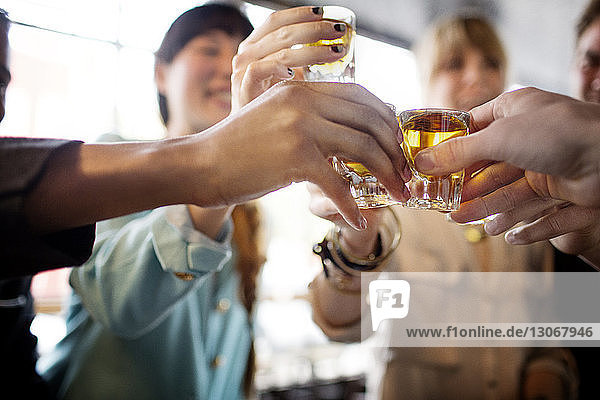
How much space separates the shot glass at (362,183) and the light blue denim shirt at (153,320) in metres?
0.26

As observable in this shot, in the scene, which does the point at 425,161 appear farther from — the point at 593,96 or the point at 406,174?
the point at 593,96

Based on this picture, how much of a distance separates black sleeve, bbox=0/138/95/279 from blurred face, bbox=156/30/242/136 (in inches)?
23.4

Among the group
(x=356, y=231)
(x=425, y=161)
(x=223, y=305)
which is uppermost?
(x=425, y=161)

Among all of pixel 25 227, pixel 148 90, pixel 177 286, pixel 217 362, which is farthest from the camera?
pixel 148 90

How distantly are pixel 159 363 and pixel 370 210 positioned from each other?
1.76 ft

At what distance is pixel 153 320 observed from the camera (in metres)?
0.84

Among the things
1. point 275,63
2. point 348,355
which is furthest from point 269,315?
point 275,63

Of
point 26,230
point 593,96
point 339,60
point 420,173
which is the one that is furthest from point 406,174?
point 593,96

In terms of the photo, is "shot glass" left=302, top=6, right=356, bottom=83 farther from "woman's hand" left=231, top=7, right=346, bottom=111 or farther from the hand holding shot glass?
the hand holding shot glass

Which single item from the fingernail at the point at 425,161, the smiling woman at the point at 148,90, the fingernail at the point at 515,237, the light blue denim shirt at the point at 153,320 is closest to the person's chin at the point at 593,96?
the smiling woman at the point at 148,90

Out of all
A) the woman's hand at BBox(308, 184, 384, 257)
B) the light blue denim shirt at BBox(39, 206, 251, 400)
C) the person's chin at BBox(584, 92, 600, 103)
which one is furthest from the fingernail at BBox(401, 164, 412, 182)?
the person's chin at BBox(584, 92, 600, 103)

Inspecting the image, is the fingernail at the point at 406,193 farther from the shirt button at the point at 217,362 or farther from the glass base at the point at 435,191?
the shirt button at the point at 217,362

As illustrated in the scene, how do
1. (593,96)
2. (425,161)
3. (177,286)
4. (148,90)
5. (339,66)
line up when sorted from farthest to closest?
(148,90) < (593,96) < (177,286) < (339,66) < (425,161)

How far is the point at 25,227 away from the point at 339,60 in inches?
16.8
